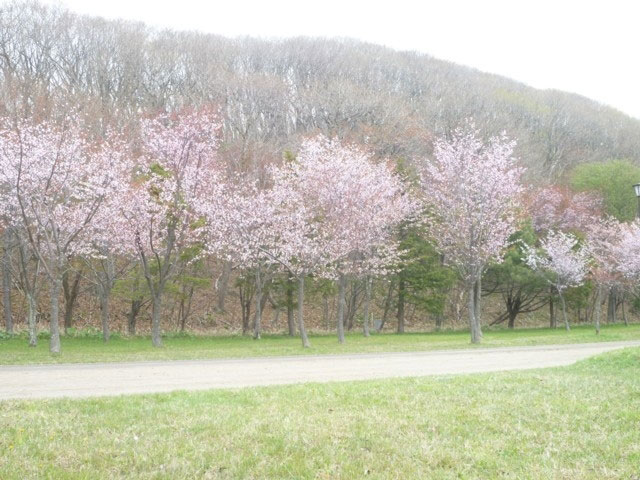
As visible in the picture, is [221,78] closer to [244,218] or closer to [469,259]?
[244,218]

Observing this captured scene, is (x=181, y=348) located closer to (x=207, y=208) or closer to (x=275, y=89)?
(x=207, y=208)

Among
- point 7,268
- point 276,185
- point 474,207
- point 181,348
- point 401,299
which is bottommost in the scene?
point 181,348

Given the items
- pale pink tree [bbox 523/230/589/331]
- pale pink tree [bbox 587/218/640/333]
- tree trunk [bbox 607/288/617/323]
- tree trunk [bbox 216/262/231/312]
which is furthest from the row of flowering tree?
tree trunk [bbox 607/288/617/323]

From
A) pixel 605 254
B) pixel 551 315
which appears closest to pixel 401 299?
pixel 551 315

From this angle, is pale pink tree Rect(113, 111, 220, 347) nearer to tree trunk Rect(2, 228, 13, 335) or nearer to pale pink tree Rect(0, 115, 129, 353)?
pale pink tree Rect(0, 115, 129, 353)

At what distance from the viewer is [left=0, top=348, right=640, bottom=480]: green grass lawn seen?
604 cm

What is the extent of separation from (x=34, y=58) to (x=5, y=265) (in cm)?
1865

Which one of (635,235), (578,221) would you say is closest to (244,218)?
(635,235)

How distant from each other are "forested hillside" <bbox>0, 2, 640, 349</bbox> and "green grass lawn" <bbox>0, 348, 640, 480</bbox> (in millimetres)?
13868

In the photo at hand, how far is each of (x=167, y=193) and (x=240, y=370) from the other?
39.8 feet

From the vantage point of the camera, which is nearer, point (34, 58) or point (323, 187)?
point (323, 187)

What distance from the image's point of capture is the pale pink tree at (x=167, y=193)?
2578 centimetres

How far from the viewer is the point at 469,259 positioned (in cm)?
2850

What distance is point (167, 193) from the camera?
2588 centimetres
